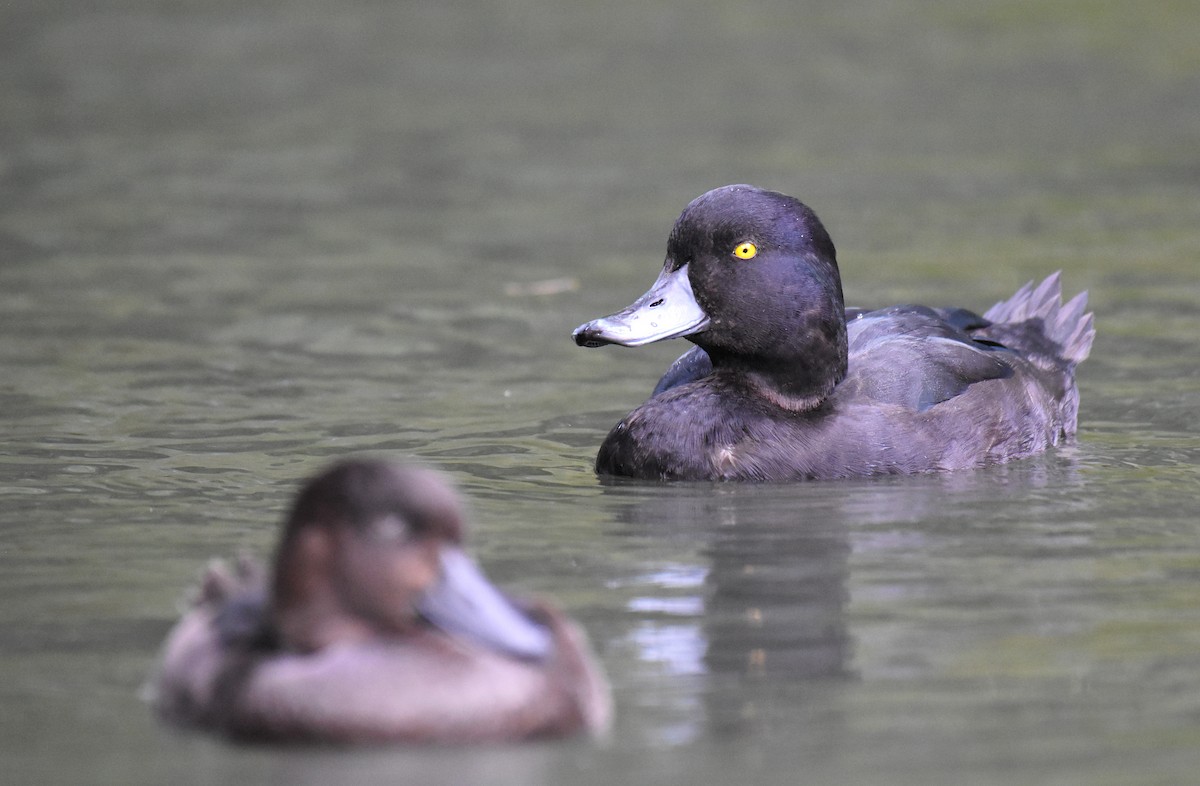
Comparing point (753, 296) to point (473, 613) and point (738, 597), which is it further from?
point (473, 613)

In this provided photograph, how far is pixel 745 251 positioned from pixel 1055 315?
224cm

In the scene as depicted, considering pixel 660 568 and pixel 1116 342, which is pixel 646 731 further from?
pixel 1116 342

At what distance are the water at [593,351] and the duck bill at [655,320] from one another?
57cm

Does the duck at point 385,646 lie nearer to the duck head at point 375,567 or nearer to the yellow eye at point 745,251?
the duck head at point 375,567

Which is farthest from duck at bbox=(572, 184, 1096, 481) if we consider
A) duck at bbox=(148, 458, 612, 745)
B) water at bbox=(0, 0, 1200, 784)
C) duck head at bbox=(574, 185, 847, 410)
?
duck at bbox=(148, 458, 612, 745)

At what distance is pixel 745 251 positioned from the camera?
7918 mm

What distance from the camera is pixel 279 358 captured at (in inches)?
405

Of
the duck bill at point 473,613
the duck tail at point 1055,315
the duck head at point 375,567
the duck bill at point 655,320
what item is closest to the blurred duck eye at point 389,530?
the duck head at point 375,567

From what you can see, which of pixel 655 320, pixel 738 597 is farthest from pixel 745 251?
pixel 738 597

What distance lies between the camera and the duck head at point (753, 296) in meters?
7.91

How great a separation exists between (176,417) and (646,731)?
4573mm

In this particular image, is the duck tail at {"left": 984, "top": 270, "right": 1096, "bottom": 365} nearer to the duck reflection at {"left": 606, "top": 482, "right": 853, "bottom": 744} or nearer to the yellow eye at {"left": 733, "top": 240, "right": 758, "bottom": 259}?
the yellow eye at {"left": 733, "top": 240, "right": 758, "bottom": 259}

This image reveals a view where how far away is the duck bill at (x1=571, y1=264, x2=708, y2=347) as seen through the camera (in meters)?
7.88

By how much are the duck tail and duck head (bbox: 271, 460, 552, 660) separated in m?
5.17
